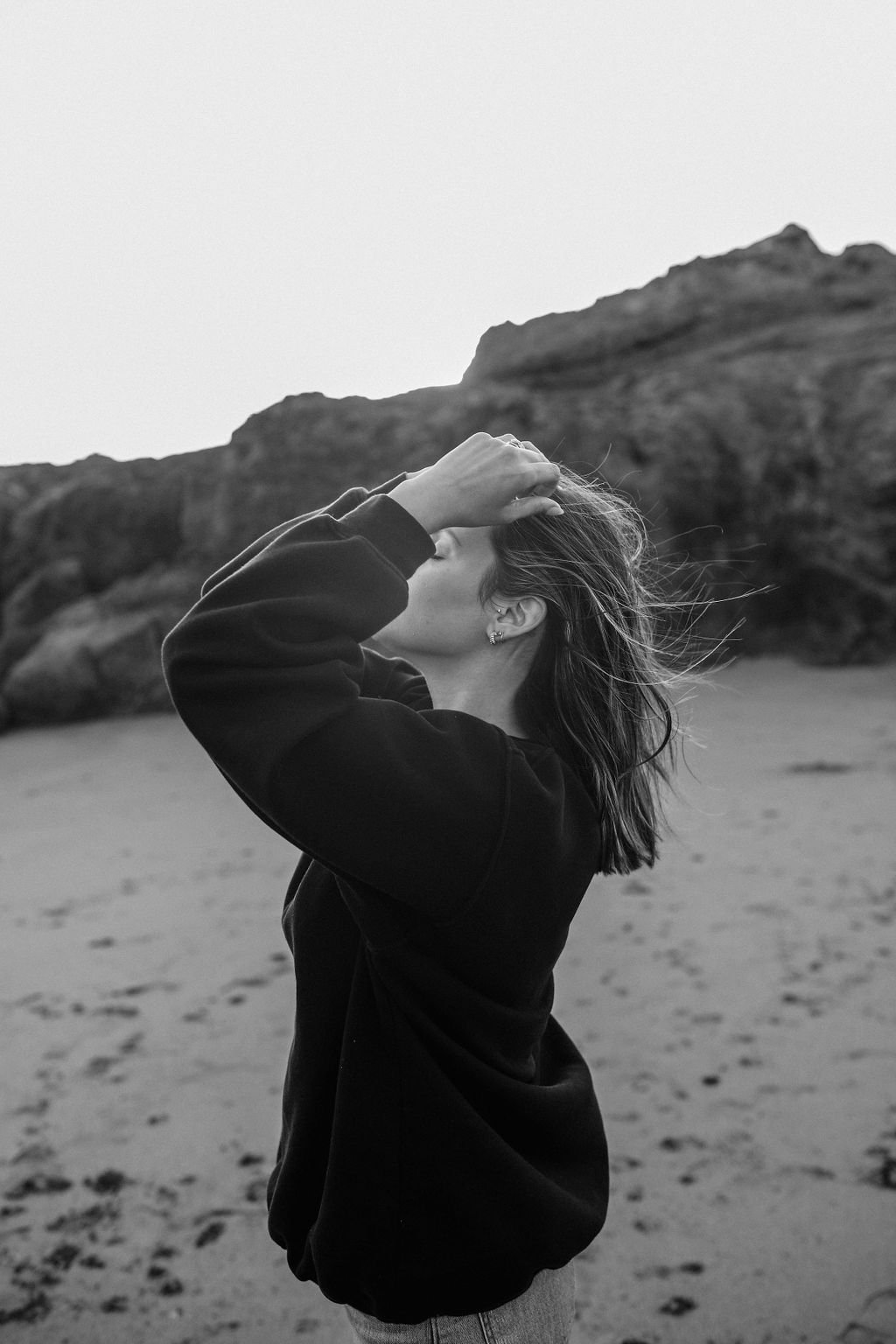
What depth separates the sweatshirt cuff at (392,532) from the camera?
108 cm

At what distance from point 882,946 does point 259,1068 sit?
2128 mm

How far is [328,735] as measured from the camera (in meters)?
0.97

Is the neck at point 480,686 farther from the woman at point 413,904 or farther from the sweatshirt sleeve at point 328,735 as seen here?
the sweatshirt sleeve at point 328,735

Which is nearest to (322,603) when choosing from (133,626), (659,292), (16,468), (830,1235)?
(830,1235)

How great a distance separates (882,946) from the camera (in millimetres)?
3367

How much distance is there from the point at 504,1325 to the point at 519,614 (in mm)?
795

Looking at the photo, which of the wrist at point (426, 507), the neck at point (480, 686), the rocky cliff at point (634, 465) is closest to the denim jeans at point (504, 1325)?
the neck at point (480, 686)

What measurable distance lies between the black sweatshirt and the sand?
1.20 m

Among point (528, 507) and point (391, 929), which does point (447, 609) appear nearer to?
point (528, 507)

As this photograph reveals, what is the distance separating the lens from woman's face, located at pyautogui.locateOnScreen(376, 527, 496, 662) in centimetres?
120

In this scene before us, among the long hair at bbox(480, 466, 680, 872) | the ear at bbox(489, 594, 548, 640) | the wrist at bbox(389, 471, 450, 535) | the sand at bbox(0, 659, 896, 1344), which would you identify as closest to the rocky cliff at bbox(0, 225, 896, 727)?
the sand at bbox(0, 659, 896, 1344)

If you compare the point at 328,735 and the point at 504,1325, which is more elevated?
the point at 328,735

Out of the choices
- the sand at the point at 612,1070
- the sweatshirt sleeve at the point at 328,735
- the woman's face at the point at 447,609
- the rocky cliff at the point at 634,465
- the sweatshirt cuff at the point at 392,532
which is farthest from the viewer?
the rocky cliff at the point at 634,465

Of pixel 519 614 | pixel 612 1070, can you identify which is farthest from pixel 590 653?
pixel 612 1070
